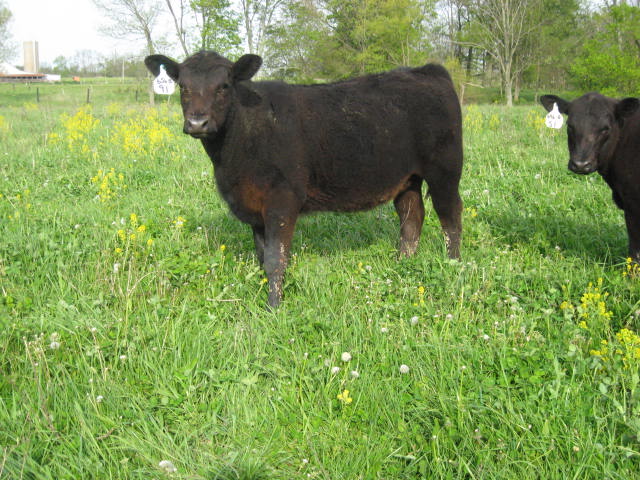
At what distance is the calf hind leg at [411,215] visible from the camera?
567 centimetres

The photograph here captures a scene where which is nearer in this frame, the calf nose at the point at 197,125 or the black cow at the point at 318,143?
the calf nose at the point at 197,125

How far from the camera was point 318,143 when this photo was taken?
15.6 feet

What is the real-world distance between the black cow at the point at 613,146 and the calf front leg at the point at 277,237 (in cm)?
280

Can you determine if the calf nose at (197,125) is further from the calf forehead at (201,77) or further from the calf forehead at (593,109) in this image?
the calf forehead at (593,109)

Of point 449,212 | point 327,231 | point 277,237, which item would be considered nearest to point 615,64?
point 449,212

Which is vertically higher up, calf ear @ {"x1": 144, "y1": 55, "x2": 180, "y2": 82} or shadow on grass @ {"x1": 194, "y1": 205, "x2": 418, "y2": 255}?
calf ear @ {"x1": 144, "y1": 55, "x2": 180, "y2": 82}

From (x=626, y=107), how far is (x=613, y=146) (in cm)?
40

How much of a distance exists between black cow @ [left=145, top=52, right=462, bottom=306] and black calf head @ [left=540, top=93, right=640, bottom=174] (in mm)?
1163

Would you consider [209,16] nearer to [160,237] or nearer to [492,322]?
[160,237]

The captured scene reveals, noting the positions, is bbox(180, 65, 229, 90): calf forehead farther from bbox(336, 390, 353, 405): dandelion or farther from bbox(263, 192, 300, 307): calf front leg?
bbox(336, 390, 353, 405): dandelion

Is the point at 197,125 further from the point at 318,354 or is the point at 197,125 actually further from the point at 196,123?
the point at 318,354

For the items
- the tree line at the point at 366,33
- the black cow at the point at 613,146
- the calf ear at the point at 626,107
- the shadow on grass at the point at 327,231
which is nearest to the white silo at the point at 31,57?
the tree line at the point at 366,33

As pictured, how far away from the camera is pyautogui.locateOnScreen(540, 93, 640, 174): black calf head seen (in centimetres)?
474

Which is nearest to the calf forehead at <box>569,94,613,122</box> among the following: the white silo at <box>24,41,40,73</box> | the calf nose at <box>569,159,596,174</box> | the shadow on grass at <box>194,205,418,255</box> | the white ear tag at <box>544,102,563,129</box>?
the calf nose at <box>569,159,596,174</box>
